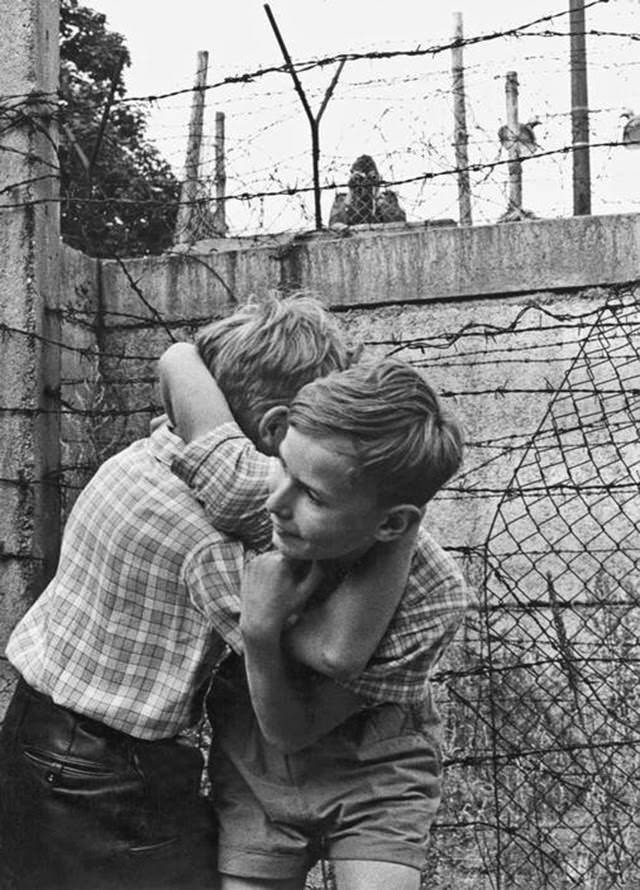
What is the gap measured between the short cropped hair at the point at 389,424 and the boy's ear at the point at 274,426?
0.67 ft

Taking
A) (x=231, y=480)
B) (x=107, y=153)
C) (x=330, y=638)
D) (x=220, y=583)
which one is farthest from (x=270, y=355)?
(x=107, y=153)

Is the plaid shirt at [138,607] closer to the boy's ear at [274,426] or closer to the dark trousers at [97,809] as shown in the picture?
the dark trousers at [97,809]

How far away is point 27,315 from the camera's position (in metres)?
4.10

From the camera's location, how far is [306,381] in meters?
2.26

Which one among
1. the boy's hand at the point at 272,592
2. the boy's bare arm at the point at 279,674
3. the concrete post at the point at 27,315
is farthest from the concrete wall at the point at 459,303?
the boy's hand at the point at 272,592

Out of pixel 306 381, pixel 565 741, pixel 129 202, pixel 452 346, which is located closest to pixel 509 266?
pixel 452 346

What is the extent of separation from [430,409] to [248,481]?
0.37 m

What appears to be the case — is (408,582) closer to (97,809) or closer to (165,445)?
(165,445)

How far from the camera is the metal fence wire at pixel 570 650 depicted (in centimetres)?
392

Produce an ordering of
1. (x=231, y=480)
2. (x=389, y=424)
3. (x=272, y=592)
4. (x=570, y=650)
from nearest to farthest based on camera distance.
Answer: (x=389, y=424)
(x=272, y=592)
(x=231, y=480)
(x=570, y=650)

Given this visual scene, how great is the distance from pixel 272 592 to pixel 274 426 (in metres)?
0.32

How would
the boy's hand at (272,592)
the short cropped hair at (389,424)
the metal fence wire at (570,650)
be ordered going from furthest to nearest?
1. the metal fence wire at (570,650)
2. the boy's hand at (272,592)
3. the short cropped hair at (389,424)

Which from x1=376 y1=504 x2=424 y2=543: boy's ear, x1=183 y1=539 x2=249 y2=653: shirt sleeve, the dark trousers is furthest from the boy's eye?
the dark trousers

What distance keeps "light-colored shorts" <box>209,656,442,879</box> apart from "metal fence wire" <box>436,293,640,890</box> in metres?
1.43
